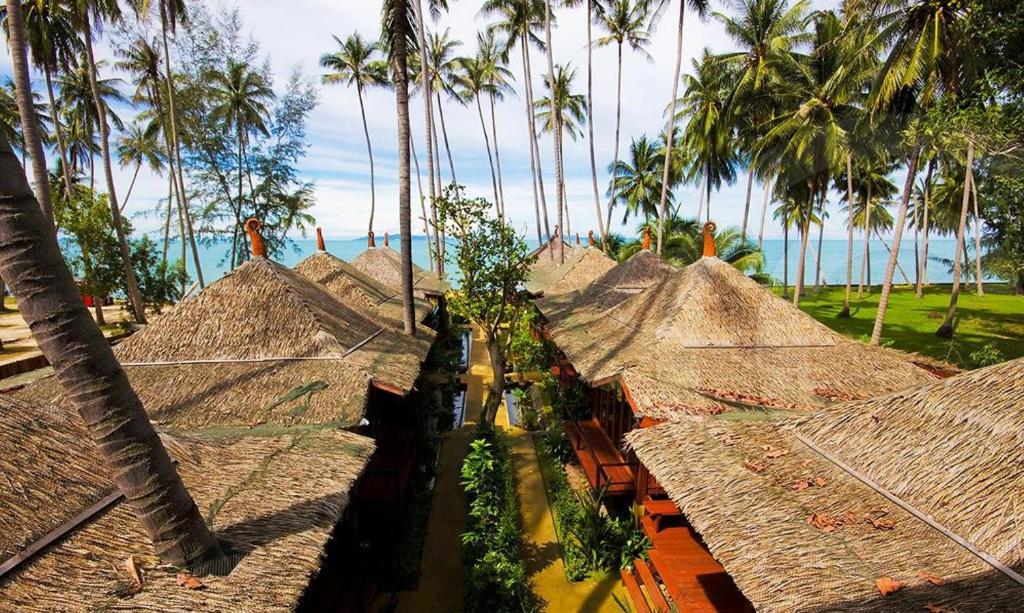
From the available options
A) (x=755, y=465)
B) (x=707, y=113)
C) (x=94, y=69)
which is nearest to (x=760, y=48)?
(x=707, y=113)

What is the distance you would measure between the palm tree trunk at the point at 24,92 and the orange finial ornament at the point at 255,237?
13.0ft

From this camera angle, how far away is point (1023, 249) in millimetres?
12906

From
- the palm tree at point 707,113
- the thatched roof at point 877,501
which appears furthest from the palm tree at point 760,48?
the thatched roof at point 877,501

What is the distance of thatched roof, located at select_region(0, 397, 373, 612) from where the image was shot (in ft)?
12.1

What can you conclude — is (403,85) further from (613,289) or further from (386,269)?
(386,269)

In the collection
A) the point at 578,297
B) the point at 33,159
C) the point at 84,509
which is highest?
the point at 33,159

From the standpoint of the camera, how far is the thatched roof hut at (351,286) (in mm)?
14672

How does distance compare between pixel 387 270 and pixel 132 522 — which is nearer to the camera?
pixel 132 522

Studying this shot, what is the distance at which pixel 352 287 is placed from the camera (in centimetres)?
1526

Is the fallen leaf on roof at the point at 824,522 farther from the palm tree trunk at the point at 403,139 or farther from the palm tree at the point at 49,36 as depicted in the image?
the palm tree at the point at 49,36

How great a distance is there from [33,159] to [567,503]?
16.3 m

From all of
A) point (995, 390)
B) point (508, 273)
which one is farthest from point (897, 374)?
point (508, 273)

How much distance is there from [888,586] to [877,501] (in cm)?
129

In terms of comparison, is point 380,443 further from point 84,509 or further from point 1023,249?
point 1023,249
